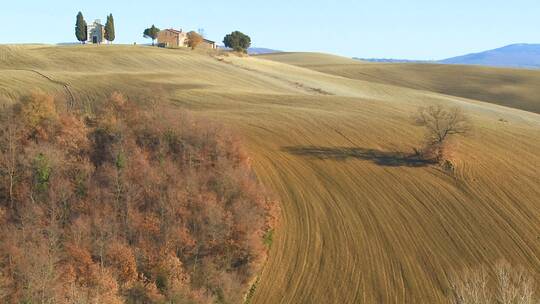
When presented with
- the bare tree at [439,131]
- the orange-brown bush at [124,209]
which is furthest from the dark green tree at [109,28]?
the bare tree at [439,131]

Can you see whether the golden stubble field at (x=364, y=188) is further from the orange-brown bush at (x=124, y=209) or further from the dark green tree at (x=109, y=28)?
the dark green tree at (x=109, y=28)

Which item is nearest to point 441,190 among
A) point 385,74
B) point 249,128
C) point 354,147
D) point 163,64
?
point 354,147

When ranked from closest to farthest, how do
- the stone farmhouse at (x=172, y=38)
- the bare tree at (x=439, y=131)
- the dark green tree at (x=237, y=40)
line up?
1. the bare tree at (x=439, y=131)
2. the stone farmhouse at (x=172, y=38)
3. the dark green tree at (x=237, y=40)

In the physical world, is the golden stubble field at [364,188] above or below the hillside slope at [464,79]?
below

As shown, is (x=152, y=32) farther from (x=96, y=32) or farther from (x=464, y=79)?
(x=464, y=79)

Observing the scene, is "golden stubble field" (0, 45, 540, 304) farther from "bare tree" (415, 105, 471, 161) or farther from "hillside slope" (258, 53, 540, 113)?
"hillside slope" (258, 53, 540, 113)

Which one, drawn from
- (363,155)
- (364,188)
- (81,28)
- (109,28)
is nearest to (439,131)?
(363,155)
